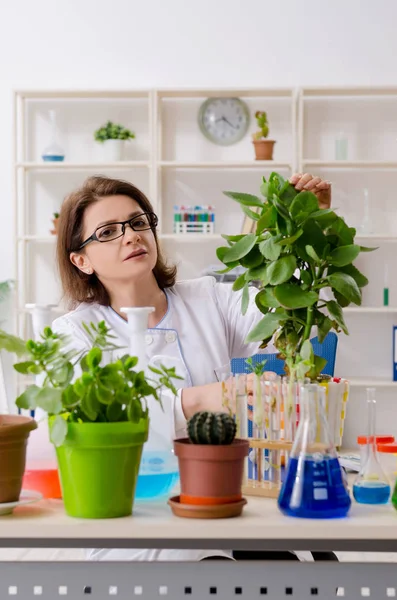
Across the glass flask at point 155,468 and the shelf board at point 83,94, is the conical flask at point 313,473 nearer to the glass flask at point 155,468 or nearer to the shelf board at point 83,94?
the glass flask at point 155,468

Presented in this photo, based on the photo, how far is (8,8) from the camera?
4973mm

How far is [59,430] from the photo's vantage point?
3.65 feet

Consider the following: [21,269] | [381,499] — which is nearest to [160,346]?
[381,499]

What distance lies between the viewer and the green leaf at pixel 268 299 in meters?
1.43

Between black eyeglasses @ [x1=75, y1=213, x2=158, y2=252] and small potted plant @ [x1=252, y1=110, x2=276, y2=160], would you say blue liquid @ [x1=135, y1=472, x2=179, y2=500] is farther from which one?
small potted plant @ [x1=252, y1=110, x2=276, y2=160]

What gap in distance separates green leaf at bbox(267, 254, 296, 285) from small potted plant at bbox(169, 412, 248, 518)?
1.00ft

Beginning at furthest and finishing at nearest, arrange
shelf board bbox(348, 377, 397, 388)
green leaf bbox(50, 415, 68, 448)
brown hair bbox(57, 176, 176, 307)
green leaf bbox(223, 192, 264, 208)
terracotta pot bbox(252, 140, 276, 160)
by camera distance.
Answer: terracotta pot bbox(252, 140, 276, 160) < shelf board bbox(348, 377, 397, 388) < brown hair bbox(57, 176, 176, 307) < green leaf bbox(223, 192, 264, 208) < green leaf bbox(50, 415, 68, 448)

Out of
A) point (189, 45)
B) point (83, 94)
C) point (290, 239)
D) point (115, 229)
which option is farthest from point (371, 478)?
point (189, 45)

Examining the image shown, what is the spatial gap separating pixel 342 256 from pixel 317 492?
1.40 feet

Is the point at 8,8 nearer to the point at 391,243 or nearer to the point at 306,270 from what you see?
the point at 391,243

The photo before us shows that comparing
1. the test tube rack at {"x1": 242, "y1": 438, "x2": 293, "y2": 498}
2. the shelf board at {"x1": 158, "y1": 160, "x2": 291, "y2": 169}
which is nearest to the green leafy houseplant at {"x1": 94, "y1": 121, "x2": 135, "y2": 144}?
the shelf board at {"x1": 158, "y1": 160, "x2": 291, "y2": 169}

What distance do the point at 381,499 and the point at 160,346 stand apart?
102cm

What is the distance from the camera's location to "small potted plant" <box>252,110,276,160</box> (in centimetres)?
469

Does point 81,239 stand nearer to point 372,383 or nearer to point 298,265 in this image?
point 298,265
